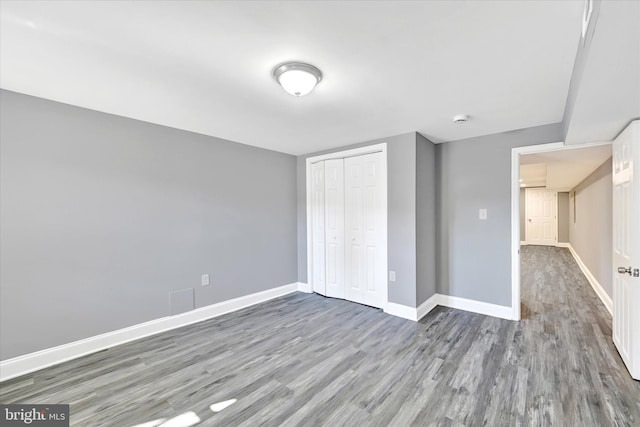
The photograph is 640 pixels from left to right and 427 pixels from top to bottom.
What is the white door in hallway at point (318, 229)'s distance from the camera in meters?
4.39

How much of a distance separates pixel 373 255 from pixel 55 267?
11.3ft

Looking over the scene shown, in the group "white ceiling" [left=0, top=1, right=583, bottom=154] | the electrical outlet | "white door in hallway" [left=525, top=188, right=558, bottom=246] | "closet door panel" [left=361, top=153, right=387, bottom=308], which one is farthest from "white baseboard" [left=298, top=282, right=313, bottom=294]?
"white door in hallway" [left=525, top=188, right=558, bottom=246]

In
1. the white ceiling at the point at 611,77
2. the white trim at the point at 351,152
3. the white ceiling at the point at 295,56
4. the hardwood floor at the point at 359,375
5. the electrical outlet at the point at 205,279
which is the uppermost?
the white ceiling at the point at 295,56

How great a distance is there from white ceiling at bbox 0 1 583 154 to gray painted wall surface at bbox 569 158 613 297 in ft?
7.36

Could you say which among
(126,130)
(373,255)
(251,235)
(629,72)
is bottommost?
(373,255)

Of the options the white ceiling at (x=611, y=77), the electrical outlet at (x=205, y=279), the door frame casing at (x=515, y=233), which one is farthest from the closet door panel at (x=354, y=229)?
the white ceiling at (x=611, y=77)

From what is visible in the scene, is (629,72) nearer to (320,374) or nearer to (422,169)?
(422,169)

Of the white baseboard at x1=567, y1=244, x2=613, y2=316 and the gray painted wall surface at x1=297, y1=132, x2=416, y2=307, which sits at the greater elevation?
the gray painted wall surface at x1=297, y1=132, x2=416, y2=307

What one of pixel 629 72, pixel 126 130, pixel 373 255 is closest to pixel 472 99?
pixel 629 72

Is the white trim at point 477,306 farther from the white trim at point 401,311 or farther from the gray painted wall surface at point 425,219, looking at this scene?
the white trim at point 401,311

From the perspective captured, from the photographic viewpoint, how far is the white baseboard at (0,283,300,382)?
2223 millimetres

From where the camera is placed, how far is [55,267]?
2.41 meters

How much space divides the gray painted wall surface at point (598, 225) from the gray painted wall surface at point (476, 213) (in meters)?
1.63

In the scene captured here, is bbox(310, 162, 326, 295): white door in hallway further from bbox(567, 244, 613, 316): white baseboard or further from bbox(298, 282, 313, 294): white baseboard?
bbox(567, 244, 613, 316): white baseboard
